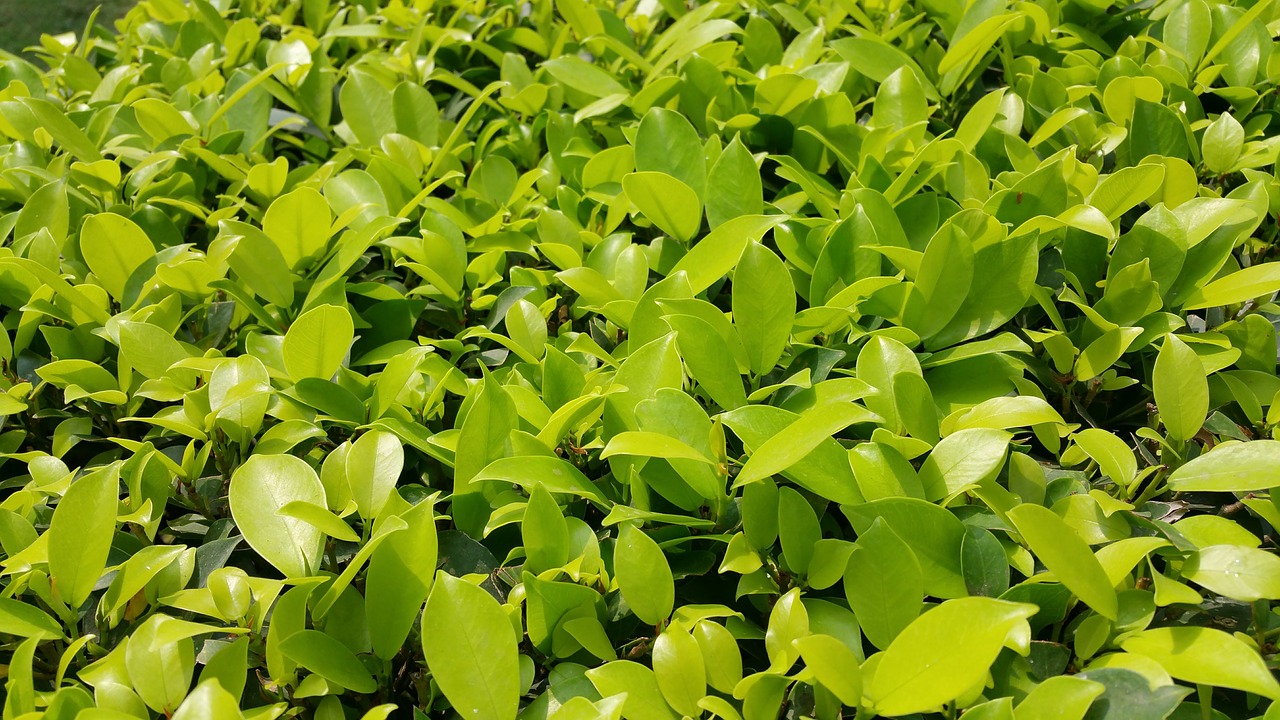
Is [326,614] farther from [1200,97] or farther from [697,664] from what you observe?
[1200,97]

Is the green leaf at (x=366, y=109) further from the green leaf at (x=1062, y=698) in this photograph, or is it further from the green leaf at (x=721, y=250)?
the green leaf at (x=1062, y=698)

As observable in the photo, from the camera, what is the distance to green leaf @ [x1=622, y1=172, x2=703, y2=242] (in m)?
1.45

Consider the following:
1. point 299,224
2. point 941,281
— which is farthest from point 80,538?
point 941,281

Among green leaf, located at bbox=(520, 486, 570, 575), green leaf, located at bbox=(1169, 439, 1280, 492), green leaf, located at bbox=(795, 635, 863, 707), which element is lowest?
green leaf, located at bbox=(520, 486, 570, 575)

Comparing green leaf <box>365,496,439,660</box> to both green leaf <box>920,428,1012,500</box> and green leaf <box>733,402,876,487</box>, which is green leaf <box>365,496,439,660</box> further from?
green leaf <box>920,428,1012,500</box>

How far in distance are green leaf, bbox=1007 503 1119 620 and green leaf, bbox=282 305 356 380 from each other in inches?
35.6

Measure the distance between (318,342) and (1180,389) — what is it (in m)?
1.14

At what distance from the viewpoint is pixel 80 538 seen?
109 cm

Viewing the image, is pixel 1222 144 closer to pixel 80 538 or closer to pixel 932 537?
pixel 932 537

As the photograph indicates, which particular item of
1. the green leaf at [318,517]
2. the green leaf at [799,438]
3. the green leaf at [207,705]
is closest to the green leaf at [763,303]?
the green leaf at [799,438]

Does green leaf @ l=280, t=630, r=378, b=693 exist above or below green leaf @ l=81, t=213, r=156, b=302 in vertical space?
below

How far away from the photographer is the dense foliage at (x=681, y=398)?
97 centimetres

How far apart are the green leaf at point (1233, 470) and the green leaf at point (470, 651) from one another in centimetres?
78

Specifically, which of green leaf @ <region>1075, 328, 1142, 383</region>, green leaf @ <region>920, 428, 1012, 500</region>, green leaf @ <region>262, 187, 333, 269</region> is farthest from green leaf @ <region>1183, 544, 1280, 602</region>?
green leaf @ <region>262, 187, 333, 269</region>
